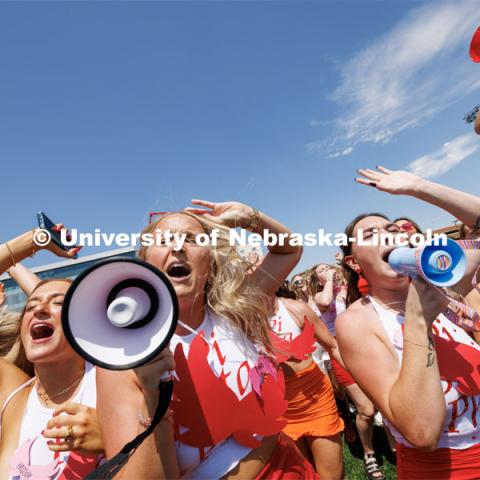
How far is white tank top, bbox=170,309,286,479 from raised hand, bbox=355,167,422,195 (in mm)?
1188

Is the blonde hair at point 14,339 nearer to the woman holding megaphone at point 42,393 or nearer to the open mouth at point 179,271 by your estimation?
the woman holding megaphone at point 42,393

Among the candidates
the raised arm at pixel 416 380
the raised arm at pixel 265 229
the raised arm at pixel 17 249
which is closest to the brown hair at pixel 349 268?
the raised arm at pixel 265 229

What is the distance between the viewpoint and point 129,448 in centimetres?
92

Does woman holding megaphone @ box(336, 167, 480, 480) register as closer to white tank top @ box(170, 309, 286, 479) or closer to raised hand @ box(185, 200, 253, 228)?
white tank top @ box(170, 309, 286, 479)

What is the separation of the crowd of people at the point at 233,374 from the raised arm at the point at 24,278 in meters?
0.47

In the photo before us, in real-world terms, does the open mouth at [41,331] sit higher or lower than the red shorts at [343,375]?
higher

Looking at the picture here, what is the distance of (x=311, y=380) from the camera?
2.84 m

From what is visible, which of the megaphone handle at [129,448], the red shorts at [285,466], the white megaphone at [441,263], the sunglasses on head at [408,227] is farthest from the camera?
the sunglasses on head at [408,227]

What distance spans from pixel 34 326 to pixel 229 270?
1056mm

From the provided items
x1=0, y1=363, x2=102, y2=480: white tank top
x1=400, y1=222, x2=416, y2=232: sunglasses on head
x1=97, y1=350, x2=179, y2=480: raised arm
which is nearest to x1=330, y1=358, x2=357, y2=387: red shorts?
x1=400, y1=222, x2=416, y2=232: sunglasses on head

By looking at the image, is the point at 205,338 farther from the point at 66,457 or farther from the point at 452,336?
the point at 452,336

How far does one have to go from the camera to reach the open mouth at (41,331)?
1.79 meters

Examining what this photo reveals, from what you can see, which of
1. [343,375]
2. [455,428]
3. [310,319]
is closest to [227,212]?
[455,428]

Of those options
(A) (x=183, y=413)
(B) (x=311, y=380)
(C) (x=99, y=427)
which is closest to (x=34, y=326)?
(C) (x=99, y=427)
